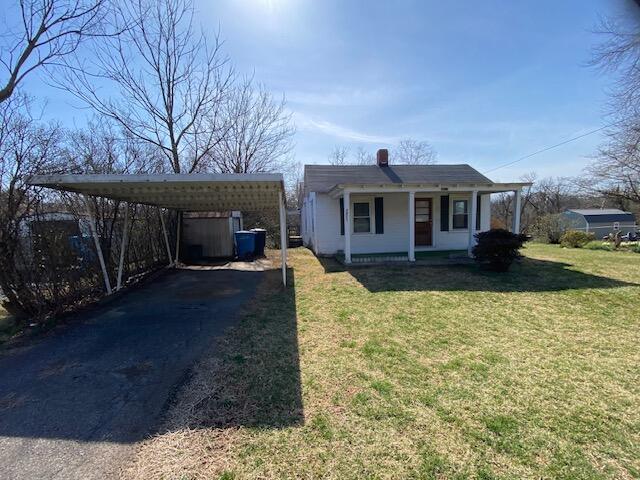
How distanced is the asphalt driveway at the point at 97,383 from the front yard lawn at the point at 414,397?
31cm

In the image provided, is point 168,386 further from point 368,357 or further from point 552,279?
point 552,279

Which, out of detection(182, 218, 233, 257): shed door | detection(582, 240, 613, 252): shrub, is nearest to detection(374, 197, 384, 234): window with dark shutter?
detection(182, 218, 233, 257): shed door

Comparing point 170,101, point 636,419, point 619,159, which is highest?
point 170,101

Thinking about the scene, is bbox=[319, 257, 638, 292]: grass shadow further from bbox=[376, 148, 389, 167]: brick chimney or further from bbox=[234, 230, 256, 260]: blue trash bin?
bbox=[376, 148, 389, 167]: brick chimney

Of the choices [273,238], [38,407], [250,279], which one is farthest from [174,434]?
[273,238]

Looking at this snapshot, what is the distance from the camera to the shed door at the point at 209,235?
13.1 metres

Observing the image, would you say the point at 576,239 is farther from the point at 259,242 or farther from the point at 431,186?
A: the point at 259,242

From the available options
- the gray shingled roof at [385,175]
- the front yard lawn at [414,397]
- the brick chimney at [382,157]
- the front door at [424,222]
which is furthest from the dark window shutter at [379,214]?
the front yard lawn at [414,397]

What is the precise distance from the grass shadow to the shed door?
19.6 ft

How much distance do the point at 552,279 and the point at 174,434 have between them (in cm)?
894

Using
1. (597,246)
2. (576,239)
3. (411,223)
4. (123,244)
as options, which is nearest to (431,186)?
(411,223)

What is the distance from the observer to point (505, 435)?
2354 millimetres

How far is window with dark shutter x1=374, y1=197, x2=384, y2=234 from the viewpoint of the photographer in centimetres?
1165

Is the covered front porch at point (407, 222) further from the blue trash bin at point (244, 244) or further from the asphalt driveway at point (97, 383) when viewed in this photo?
the asphalt driveway at point (97, 383)
